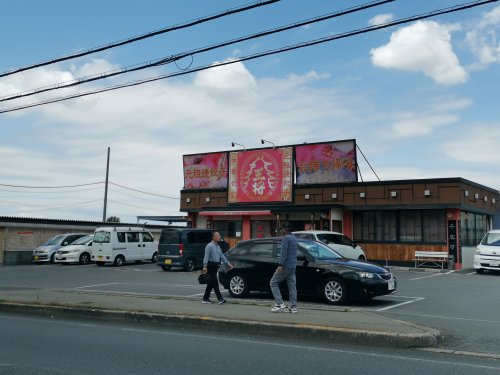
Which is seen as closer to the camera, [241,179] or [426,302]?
[426,302]

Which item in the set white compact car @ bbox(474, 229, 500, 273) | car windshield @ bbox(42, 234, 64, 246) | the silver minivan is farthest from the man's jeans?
car windshield @ bbox(42, 234, 64, 246)

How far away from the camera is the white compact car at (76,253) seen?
3000cm

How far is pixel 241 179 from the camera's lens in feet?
104

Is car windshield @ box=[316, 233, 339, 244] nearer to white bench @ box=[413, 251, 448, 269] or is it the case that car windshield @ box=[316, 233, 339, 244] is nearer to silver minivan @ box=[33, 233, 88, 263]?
white bench @ box=[413, 251, 448, 269]

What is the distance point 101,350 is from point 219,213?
22.1 m

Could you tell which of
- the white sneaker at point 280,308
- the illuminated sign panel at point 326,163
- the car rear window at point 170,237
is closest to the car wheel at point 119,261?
the car rear window at point 170,237

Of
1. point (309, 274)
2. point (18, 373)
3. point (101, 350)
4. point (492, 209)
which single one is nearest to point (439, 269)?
point (492, 209)

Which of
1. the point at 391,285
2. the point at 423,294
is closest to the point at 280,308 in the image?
the point at 391,285

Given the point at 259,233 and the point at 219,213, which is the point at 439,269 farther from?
the point at 219,213

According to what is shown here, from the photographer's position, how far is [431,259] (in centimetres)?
2533

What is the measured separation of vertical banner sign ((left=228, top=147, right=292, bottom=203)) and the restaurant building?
0.06m

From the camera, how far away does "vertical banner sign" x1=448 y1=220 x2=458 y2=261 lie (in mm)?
25047

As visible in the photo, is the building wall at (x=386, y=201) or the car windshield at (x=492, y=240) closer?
the car windshield at (x=492, y=240)

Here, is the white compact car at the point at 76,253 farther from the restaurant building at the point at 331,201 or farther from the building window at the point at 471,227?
the building window at the point at 471,227
